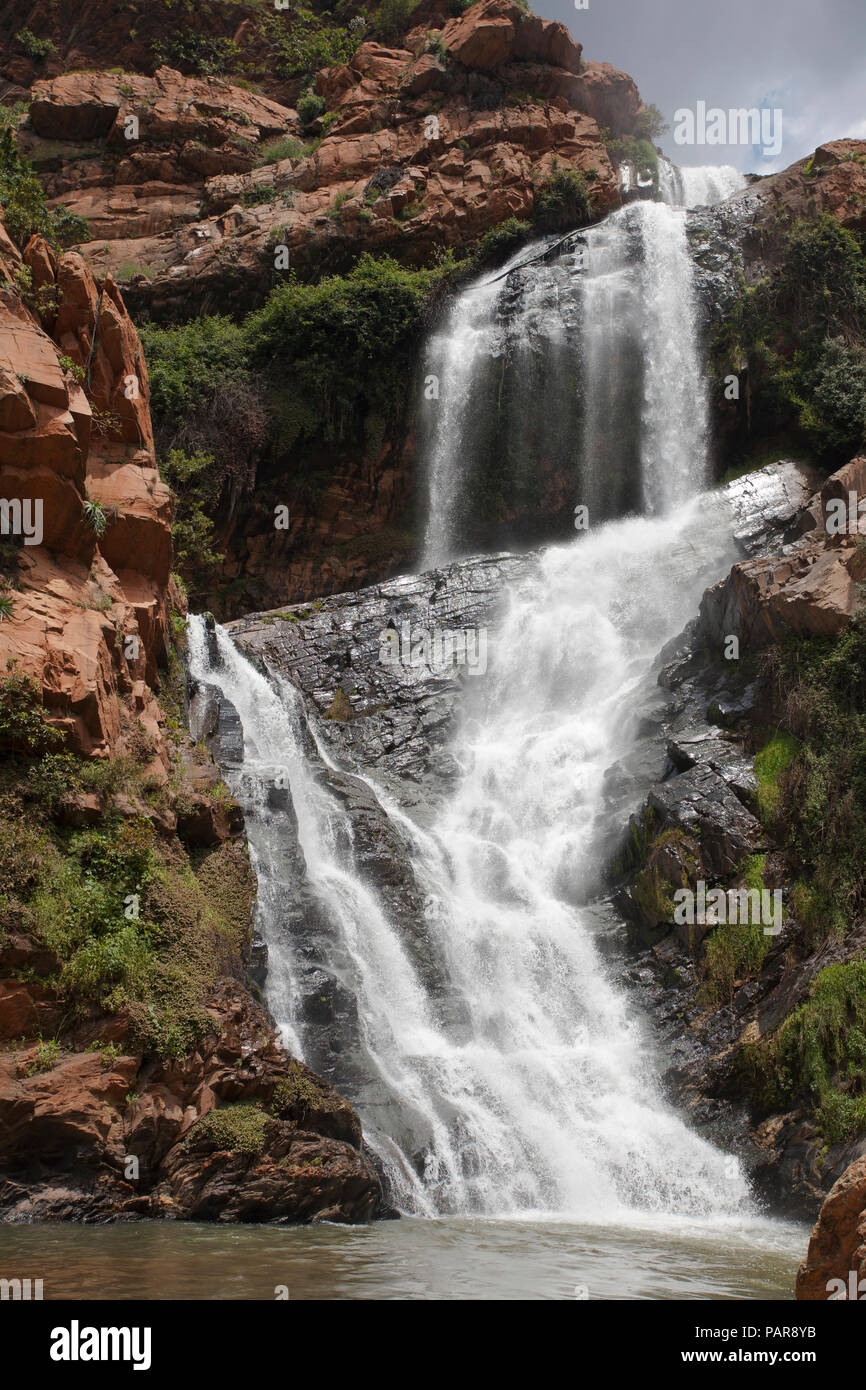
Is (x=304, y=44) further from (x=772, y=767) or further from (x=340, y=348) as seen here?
(x=772, y=767)

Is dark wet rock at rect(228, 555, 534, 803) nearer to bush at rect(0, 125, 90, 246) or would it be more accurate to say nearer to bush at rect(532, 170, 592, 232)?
bush at rect(0, 125, 90, 246)

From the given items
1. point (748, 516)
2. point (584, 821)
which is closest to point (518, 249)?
point (748, 516)

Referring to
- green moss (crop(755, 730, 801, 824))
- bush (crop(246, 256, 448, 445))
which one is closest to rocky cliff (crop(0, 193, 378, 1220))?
green moss (crop(755, 730, 801, 824))

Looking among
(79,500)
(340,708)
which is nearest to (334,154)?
(340,708)

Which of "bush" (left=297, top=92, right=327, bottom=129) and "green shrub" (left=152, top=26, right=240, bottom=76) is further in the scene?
"green shrub" (left=152, top=26, right=240, bottom=76)

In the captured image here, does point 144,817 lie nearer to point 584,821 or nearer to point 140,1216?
point 140,1216

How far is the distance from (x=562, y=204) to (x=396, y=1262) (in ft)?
108

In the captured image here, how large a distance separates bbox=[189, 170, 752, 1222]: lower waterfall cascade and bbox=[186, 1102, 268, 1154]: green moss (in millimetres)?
2023

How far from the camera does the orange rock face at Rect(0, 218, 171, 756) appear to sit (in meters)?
11.2

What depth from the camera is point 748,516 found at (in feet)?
80.4

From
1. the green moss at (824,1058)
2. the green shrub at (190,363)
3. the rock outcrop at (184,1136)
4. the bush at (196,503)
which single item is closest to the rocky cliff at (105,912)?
the rock outcrop at (184,1136)

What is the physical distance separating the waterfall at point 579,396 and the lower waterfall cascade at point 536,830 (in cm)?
8

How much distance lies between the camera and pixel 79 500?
12.4 metres

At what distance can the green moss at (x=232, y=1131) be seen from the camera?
9.34 meters
